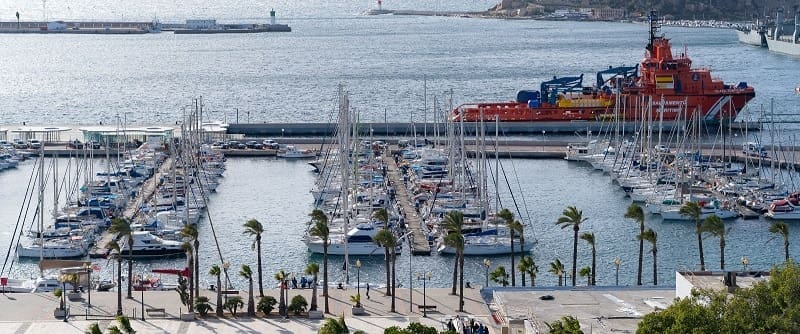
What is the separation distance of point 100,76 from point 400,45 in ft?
174

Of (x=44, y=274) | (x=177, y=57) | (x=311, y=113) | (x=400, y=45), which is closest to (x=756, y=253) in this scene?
(x=44, y=274)

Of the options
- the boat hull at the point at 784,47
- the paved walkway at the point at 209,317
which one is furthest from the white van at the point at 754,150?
the boat hull at the point at 784,47

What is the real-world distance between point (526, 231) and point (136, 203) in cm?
1445

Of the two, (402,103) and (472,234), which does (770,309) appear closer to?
(472,234)

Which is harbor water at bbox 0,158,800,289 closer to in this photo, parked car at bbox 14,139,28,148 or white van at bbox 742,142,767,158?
parked car at bbox 14,139,28,148

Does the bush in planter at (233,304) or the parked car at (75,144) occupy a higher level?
the parked car at (75,144)

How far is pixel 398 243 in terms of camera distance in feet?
168

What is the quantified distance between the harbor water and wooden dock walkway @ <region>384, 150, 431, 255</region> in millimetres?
562

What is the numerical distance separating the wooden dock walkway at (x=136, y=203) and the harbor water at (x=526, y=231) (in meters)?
0.88

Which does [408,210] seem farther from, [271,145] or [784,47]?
[784,47]

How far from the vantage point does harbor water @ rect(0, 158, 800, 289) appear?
4916 centimetres

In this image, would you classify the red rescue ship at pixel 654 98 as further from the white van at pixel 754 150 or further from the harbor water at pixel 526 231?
the harbor water at pixel 526 231

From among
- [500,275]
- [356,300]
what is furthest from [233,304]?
[500,275]

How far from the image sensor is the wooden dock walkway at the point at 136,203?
50812 mm
